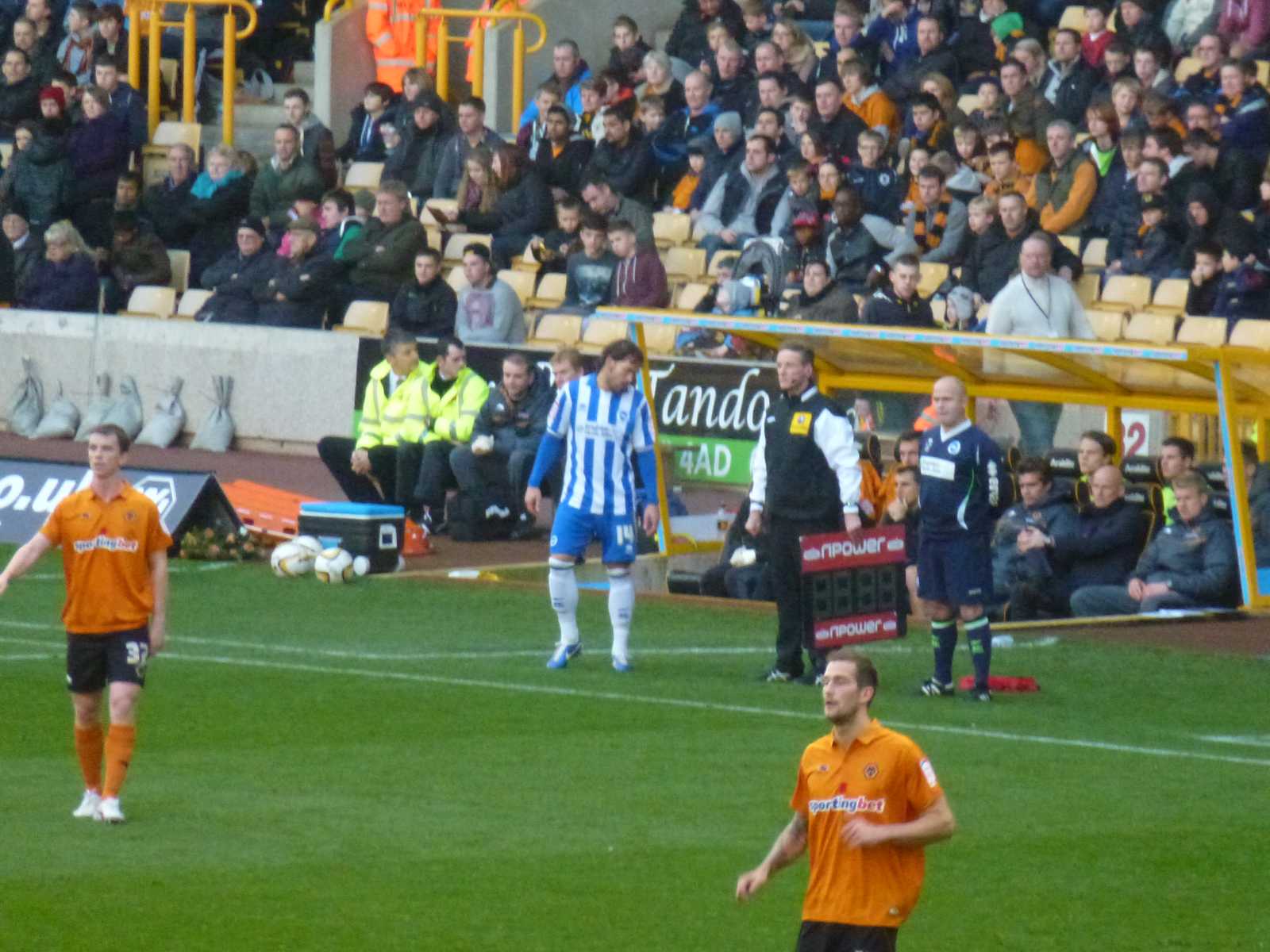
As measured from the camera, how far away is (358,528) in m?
18.4

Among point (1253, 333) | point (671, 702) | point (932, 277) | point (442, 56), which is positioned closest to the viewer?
point (671, 702)

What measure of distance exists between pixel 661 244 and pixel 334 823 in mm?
14873

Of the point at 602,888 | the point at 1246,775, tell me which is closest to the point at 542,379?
the point at 1246,775

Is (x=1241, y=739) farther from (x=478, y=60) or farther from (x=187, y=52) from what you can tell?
(x=187, y=52)

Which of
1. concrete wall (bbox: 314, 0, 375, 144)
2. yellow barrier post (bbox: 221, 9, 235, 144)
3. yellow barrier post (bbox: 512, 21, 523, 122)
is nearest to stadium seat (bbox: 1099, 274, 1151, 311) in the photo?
yellow barrier post (bbox: 512, 21, 523, 122)

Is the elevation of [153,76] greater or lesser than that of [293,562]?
greater

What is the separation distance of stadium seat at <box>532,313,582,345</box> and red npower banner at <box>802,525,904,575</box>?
10009mm

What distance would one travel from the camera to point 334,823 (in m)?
10.4

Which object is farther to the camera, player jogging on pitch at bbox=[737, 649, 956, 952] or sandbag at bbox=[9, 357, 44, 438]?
sandbag at bbox=[9, 357, 44, 438]

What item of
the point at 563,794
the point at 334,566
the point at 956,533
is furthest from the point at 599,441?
the point at 334,566

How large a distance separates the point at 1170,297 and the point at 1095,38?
10.00 ft

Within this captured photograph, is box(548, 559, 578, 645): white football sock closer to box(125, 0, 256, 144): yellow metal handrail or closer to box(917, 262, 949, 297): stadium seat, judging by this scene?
box(917, 262, 949, 297): stadium seat

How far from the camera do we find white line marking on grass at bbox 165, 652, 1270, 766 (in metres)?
12.3

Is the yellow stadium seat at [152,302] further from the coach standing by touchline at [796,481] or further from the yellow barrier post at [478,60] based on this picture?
the coach standing by touchline at [796,481]
